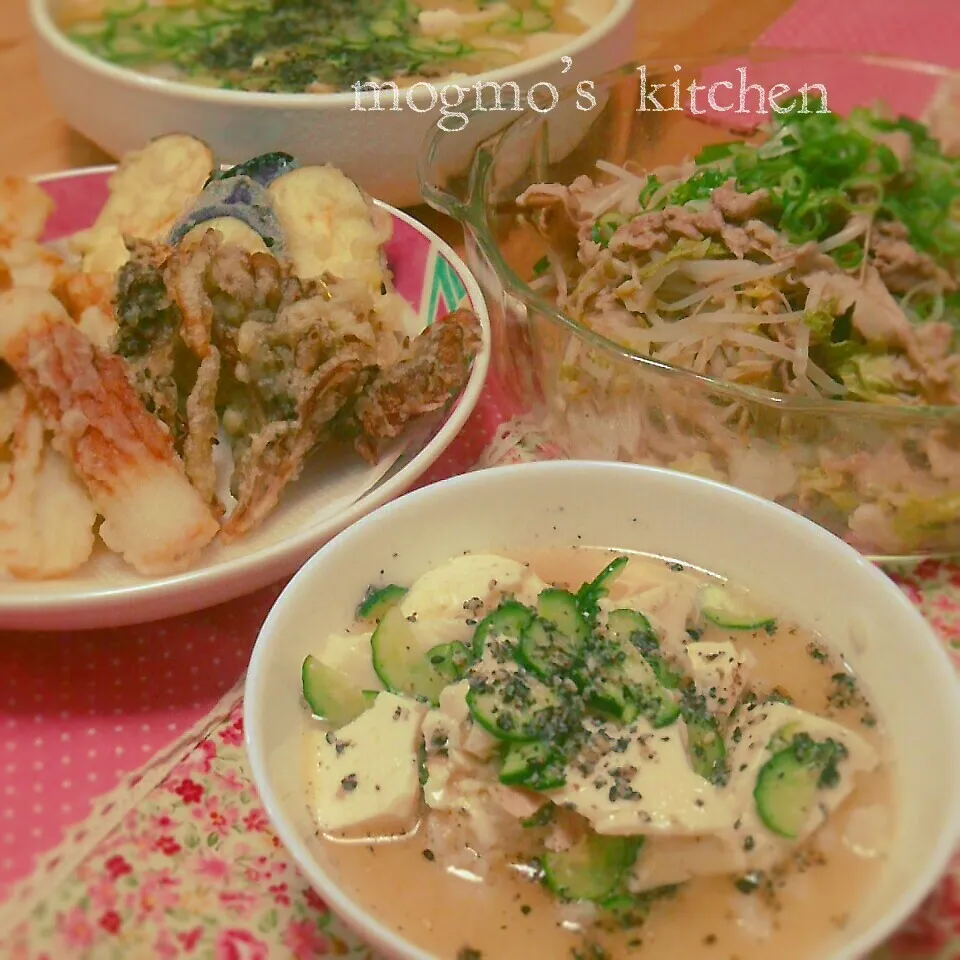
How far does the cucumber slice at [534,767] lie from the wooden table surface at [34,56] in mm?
1617

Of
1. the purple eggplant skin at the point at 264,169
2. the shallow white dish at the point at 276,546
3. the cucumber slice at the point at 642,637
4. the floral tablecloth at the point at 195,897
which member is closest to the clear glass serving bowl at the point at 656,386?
the shallow white dish at the point at 276,546

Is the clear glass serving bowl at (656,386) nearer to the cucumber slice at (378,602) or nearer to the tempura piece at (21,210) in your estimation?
the cucumber slice at (378,602)

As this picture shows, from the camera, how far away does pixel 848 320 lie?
54.9 inches

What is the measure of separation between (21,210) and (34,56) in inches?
46.5

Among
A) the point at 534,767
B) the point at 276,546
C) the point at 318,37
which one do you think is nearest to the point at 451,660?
the point at 534,767

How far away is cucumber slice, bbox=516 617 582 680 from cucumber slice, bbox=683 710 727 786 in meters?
0.11

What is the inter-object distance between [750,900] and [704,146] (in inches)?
51.7

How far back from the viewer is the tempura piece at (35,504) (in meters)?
1.07

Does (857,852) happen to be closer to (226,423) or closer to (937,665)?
(937,665)

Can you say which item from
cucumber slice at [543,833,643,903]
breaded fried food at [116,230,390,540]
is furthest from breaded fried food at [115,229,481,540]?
cucumber slice at [543,833,643,903]

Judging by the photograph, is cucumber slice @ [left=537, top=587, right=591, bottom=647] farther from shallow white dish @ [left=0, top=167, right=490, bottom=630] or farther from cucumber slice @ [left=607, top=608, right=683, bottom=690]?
shallow white dish @ [left=0, top=167, right=490, bottom=630]

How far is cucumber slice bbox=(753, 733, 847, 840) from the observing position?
773 millimetres

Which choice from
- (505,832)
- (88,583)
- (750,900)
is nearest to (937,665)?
(750,900)

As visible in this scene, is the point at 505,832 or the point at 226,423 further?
the point at 226,423
